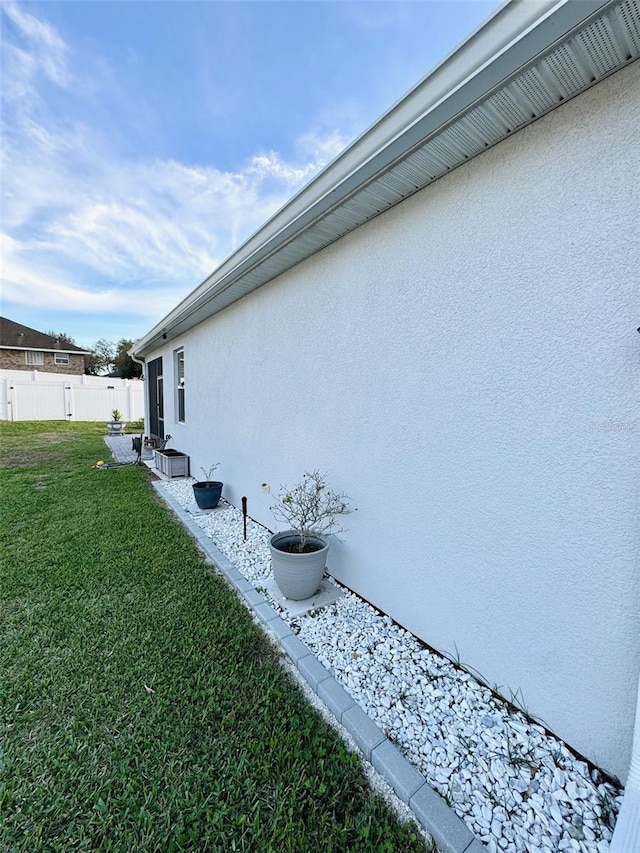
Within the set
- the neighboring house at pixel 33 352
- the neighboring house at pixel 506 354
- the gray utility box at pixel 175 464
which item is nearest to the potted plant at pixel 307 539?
the neighboring house at pixel 506 354

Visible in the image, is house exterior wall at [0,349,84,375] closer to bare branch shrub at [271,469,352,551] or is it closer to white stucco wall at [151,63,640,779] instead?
bare branch shrub at [271,469,352,551]

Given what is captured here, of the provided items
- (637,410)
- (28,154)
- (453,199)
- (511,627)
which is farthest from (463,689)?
(28,154)

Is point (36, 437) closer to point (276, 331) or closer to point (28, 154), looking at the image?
point (28, 154)

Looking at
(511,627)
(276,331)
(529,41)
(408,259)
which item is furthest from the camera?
(276,331)

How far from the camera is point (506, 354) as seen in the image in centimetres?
206

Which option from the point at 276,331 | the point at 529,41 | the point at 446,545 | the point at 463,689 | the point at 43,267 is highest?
the point at 43,267

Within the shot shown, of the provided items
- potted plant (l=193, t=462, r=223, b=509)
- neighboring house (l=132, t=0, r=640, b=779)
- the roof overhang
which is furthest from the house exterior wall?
the roof overhang

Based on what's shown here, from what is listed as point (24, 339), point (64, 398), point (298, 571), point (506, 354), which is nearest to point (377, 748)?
point (298, 571)

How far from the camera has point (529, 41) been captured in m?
1.47

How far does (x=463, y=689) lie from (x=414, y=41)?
5073 mm

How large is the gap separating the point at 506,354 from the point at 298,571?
2.39m

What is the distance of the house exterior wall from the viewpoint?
2469 cm

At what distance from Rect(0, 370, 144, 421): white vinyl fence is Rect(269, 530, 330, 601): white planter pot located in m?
20.0

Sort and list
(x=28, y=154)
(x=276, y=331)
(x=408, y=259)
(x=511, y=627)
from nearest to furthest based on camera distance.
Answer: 1. (x=511, y=627)
2. (x=408, y=259)
3. (x=276, y=331)
4. (x=28, y=154)
